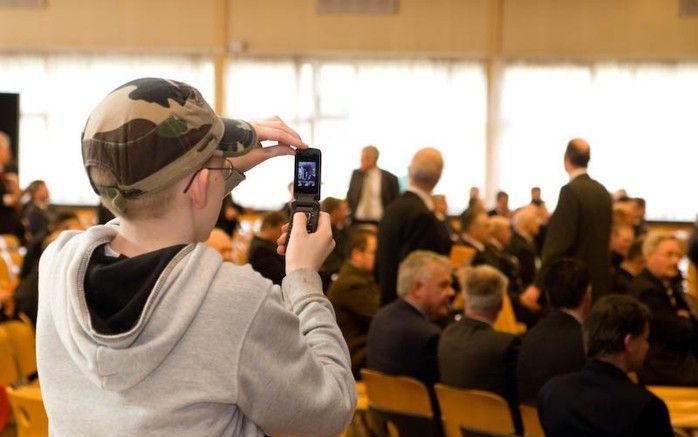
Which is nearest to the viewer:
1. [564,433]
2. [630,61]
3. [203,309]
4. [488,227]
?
[203,309]

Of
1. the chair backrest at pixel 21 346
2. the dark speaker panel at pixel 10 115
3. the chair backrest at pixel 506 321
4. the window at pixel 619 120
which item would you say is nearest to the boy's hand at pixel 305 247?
the chair backrest at pixel 21 346

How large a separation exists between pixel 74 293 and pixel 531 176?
16211 mm

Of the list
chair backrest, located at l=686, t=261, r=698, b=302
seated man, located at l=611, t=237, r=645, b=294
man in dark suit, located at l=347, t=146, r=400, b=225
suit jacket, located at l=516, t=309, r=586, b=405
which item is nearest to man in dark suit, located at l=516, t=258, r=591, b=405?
suit jacket, located at l=516, t=309, r=586, b=405

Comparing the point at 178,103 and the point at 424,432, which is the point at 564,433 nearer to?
the point at 424,432

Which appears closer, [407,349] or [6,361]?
[6,361]

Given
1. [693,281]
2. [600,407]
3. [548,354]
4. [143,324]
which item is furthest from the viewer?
[693,281]

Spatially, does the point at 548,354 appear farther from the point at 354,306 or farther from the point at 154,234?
the point at 154,234

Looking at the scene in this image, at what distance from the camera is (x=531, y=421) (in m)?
4.52

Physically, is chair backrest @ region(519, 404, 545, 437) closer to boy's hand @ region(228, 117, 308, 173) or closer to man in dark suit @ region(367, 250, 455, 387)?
man in dark suit @ region(367, 250, 455, 387)

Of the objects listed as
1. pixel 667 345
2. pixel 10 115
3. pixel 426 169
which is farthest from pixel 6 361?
pixel 10 115

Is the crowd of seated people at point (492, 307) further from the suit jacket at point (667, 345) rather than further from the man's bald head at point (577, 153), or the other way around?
the man's bald head at point (577, 153)

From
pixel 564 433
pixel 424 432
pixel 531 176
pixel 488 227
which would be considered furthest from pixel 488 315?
pixel 531 176

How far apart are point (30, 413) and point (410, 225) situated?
9.20 feet

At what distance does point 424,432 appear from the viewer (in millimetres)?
4711
